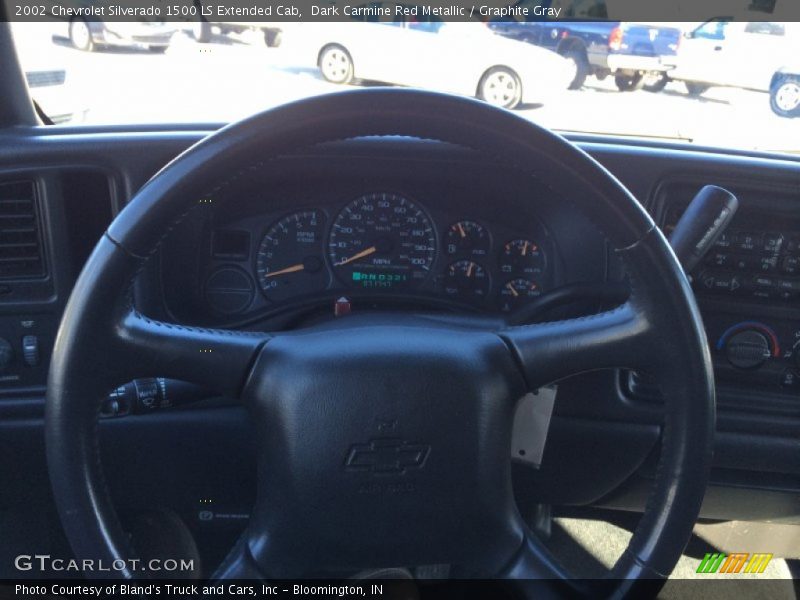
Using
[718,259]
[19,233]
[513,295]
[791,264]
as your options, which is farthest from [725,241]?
[19,233]

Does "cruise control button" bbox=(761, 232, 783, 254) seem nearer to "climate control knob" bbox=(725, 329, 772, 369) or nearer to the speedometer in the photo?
"climate control knob" bbox=(725, 329, 772, 369)

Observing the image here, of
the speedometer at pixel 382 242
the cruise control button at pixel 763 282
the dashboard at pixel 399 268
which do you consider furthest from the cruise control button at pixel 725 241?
the speedometer at pixel 382 242

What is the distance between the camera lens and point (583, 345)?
136 cm

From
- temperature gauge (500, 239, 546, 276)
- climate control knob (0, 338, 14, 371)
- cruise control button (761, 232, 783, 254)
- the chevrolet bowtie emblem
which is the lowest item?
climate control knob (0, 338, 14, 371)

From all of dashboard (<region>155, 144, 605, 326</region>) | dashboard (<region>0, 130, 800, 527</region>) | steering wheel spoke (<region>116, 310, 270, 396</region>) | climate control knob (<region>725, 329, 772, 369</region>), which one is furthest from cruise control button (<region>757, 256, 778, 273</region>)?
steering wheel spoke (<region>116, 310, 270, 396</region>)

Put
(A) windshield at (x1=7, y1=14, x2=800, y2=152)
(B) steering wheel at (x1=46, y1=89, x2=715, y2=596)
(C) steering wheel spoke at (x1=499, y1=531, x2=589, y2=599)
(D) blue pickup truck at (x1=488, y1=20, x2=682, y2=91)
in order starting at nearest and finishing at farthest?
(B) steering wheel at (x1=46, y1=89, x2=715, y2=596) → (C) steering wheel spoke at (x1=499, y1=531, x2=589, y2=599) → (A) windshield at (x1=7, y1=14, x2=800, y2=152) → (D) blue pickup truck at (x1=488, y1=20, x2=682, y2=91)

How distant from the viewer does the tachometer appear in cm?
206

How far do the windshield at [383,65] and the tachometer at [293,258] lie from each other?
335 mm

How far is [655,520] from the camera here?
4.28 ft

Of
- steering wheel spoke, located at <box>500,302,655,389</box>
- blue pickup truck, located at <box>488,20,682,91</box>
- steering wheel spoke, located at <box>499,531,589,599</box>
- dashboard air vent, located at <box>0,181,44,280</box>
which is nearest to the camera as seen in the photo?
steering wheel spoke, located at <box>500,302,655,389</box>

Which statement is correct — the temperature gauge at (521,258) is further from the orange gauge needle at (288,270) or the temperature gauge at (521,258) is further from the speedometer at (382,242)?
the orange gauge needle at (288,270)

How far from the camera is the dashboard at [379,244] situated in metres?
2.04

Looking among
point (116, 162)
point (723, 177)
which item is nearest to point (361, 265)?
point (116, 162)

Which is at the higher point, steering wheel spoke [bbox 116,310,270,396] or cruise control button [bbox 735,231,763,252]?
steering wheel spoke [bbox 116,310,270,396]
